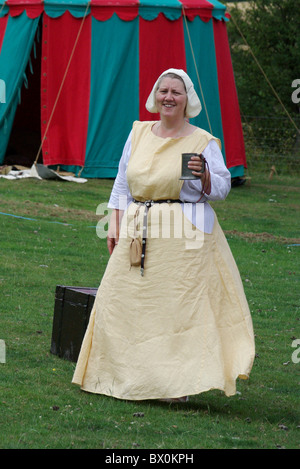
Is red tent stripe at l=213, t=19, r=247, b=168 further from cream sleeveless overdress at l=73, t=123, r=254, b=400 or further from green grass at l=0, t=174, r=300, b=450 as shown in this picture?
cream sleeveless overdress at l=73, t=123, r=254, b=400

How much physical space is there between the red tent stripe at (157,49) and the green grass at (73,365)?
9.55ft

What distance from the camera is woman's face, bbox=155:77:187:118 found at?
5012 mm

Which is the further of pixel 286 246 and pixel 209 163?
pixel 286 246

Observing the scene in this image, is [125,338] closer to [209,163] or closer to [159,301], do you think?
[159,301]

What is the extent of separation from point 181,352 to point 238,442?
683mm

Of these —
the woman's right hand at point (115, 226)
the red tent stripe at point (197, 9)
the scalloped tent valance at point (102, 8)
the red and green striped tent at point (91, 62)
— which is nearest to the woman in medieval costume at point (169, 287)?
the woman's right hand at point (115, 226)

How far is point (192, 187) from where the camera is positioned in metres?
5.00

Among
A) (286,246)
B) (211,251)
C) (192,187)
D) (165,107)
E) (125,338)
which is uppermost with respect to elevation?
(165,107)

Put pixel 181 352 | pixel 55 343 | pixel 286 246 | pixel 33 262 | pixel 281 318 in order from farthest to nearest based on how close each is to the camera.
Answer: pixel 286 246 → pixel 33 262 → pixel 281 318 → pixel 55 343 → pixel 181 352

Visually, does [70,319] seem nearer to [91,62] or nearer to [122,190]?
[122,190]

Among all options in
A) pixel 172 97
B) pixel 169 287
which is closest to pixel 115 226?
pixel 169 287

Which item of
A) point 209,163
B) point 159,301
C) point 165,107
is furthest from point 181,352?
point 165,107

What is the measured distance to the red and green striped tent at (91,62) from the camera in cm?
1459

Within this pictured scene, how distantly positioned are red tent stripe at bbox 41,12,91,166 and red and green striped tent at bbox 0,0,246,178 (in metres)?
0.02
